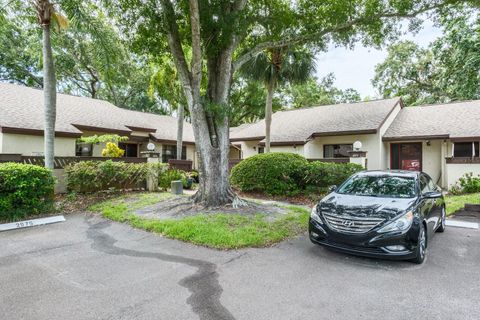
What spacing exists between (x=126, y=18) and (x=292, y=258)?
8351mm

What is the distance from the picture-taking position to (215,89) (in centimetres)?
851

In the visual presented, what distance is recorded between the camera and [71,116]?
48.4ft

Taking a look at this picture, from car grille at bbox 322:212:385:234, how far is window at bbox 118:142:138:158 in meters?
16.0

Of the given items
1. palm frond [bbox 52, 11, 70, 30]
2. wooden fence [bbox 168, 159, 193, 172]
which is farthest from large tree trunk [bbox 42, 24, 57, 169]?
wooden fence [bbox 168, 159, 193, 172]

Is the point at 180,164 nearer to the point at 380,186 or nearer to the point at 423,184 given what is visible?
the point at 380,186

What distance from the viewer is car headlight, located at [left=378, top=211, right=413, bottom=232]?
14.1ft

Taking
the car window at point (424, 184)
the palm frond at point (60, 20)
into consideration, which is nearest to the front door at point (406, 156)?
the car window at point (424, 184)

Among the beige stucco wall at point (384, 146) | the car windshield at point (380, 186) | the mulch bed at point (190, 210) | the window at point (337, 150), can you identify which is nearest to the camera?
the car windshield at point (380, 186)

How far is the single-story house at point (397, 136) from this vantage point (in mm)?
13375

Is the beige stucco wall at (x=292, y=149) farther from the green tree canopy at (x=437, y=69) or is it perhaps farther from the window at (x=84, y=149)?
the window at (x=84, y=149)

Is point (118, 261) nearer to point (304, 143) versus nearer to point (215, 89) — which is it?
point (215, 89)

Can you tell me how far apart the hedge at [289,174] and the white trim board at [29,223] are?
6.77m

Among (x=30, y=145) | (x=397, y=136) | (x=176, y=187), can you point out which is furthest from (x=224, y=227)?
(x=397, y=136)

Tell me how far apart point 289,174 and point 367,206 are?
6.56 metres
